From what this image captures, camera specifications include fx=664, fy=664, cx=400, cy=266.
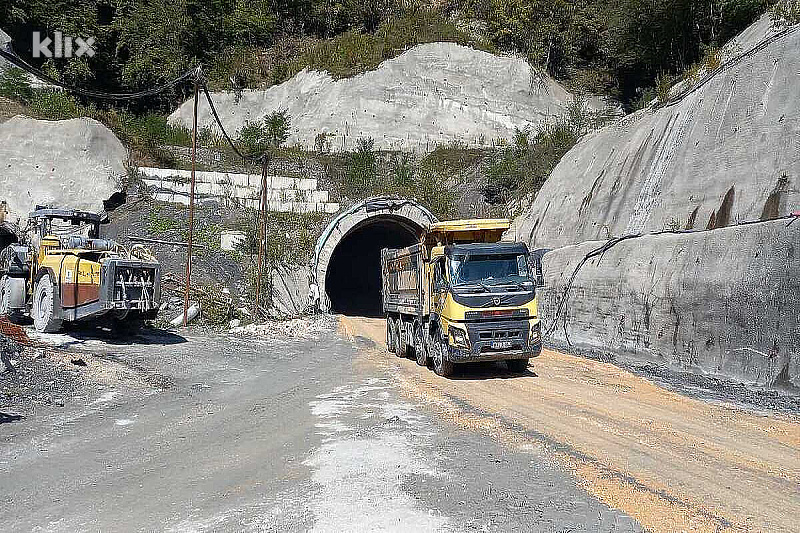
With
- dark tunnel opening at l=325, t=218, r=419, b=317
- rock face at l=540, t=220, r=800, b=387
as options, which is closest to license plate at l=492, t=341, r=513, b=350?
rock face at l=540, t=220, r=800, b=387

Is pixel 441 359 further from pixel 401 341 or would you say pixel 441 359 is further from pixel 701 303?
pixel 701 303

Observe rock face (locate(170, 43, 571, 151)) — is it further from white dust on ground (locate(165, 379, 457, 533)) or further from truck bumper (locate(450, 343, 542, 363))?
white dust on ground (locate(165, 379, 457, 533))

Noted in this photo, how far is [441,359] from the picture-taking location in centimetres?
1352

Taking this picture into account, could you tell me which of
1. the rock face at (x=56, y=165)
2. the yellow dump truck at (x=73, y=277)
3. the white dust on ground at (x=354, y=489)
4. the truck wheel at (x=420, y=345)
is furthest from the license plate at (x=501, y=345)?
the rock face at (x=56, y=165)

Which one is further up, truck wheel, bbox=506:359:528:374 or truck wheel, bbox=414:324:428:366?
truck wheel, bbox=414:324:428:366

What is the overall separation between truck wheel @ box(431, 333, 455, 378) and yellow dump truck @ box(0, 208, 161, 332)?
23.9 ft

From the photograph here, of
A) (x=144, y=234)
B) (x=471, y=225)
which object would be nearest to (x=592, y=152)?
(x=471, y=225)

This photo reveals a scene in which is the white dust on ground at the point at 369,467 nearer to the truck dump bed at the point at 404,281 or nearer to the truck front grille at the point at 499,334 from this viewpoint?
the truck front grille at the point at 499,334

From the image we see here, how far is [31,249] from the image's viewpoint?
1792 cm

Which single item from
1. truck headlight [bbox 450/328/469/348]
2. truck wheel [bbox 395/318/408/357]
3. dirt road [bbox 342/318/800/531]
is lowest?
dirt road [bbox 342/318/800/531]

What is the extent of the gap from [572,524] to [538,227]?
21.0 meters

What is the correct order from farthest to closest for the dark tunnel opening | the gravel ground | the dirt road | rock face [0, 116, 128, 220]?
the dark tunnel opening, rock face [0, 116, 128, 220], the dirt road, the gravel ground

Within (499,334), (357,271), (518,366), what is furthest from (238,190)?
(499,334)

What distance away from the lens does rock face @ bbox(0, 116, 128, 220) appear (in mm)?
29922
